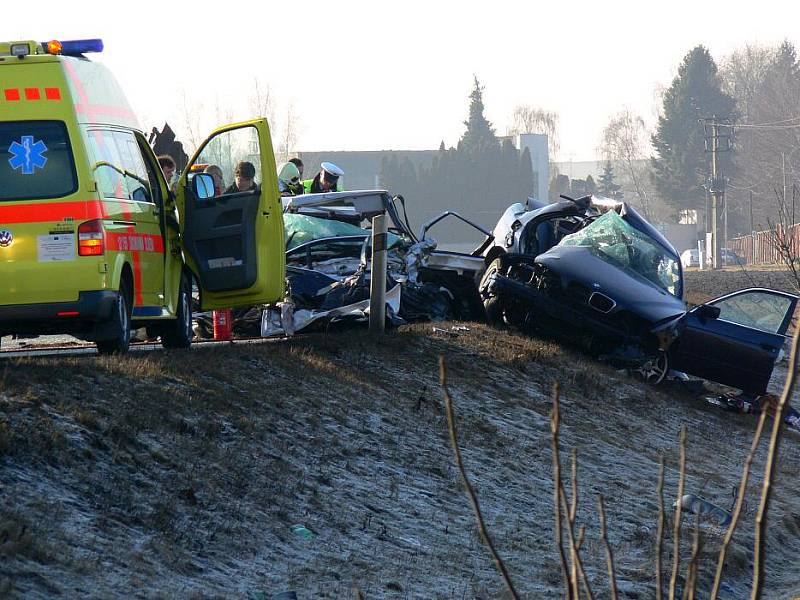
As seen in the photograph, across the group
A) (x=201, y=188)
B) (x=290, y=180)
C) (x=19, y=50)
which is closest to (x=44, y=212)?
(x=19, y=50)

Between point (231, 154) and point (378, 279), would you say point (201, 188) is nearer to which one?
point (231, 154)

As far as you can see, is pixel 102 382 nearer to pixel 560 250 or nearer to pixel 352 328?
pixel 352 328

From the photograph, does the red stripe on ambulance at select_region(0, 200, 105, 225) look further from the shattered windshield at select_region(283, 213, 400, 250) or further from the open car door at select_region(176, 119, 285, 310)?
the shattered windshield at select_region(283, 213, 400, 250)

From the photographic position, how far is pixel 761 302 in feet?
49.2

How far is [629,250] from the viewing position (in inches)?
626

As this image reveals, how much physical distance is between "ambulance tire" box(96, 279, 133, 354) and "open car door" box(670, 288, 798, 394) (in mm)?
6360

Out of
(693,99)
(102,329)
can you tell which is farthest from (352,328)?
(693,99)

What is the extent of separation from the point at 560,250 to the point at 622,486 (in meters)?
5.49

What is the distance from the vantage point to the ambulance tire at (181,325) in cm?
1213

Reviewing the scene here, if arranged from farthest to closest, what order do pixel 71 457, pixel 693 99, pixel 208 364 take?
pixel 693 99 < pixel 208 364 < pixel 71 457

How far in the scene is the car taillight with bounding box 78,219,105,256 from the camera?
974 centimetres

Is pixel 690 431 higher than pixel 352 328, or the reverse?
pixel 352 328

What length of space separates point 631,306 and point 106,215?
269 inches

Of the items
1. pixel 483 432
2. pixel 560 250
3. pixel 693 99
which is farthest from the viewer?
pixel 693 99
